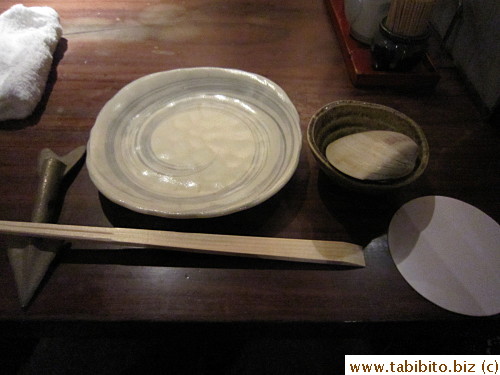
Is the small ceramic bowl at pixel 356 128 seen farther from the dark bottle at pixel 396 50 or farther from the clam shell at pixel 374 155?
the dark bottle at pixel 396 50

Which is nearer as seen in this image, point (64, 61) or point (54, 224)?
point (54, 224)

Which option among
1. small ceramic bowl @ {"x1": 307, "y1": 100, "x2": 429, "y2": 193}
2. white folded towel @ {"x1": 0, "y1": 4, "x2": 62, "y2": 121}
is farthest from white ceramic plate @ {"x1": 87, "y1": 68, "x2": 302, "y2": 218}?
white folded towel @ {"x1": 0, "y1": 4, "x2": 62, "y2": 121}

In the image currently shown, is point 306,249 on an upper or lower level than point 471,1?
lower

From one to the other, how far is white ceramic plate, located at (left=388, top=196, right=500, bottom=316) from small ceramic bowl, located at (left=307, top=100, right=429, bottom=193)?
0.09m

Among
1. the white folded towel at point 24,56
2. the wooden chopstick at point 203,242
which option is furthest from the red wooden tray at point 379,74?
the white folded towel at point 24,56

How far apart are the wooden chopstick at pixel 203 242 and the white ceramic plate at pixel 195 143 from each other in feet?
0.16

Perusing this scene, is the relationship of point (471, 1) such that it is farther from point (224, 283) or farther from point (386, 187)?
point (224, 283)

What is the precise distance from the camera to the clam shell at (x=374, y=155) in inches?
24.2

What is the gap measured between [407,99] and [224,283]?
69 cm

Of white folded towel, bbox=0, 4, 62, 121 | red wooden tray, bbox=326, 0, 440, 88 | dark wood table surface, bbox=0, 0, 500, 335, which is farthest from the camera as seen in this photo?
red wooden tray, bbox=326, 0, 440, 88

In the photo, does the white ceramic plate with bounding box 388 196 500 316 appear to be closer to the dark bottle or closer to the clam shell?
the clam shell

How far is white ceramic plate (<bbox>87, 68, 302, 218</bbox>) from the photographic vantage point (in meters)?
0.61

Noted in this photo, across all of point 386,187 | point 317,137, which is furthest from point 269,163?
point 386,187

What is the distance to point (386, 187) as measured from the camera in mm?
588
